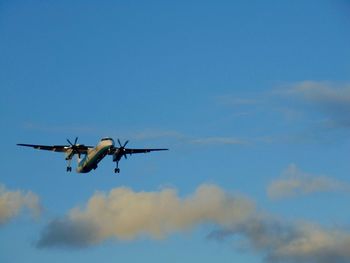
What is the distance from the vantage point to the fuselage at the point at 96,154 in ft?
431

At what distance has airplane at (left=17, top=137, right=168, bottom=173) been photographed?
13200cm

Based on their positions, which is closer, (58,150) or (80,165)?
(80,165)

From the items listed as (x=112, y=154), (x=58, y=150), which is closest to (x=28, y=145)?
(x=58, y=150)

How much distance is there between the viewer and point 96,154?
132125mm

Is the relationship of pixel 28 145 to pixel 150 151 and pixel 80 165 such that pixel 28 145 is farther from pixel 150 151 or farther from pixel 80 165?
pixel 150 151

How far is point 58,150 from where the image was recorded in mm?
149000

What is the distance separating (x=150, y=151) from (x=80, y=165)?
1845 cm

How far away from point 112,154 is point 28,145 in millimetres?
17175

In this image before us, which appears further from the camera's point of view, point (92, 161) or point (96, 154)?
point (92, 161)

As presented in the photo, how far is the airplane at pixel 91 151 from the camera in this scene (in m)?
132

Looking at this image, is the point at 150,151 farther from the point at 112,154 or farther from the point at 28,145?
the point at 28,145

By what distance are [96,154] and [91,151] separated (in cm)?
302

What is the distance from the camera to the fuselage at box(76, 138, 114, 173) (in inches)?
5167

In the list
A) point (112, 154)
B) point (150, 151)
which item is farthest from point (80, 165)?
point (150, 151)
